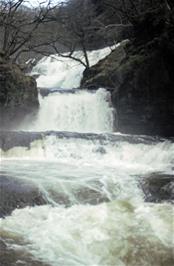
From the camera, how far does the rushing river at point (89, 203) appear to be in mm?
6957

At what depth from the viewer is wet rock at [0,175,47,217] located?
852 cm

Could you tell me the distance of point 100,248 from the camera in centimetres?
708

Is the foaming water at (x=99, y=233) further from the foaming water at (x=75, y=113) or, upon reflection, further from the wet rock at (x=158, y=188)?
the foaming water at (x=75, y=113)

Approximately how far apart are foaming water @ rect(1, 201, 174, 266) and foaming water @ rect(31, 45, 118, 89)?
→ 61.3 feet

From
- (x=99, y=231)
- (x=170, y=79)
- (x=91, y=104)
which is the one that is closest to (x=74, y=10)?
(x=91, y=104)

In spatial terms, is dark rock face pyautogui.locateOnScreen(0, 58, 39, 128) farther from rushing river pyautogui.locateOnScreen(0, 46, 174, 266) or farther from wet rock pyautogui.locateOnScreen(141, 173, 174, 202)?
wet rock pyautogui.locateOnScreen(141, 173, 174, 202)

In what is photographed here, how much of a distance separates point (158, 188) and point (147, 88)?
7.45 metres

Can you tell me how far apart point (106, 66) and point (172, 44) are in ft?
28.3

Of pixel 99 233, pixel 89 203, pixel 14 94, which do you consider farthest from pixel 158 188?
pixel 14 94

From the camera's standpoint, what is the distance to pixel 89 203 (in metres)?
8.85

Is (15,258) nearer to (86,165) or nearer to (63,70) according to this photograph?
(86,165)

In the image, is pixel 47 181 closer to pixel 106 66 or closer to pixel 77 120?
pixel 77 120

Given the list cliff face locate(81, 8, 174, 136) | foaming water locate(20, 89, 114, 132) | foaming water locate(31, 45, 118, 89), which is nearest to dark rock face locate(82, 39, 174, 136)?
cliff face locate(81, 8, 174, 136)

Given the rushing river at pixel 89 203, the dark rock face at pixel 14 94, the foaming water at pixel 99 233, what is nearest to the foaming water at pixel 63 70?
the dark rock face at pixel 14 94
